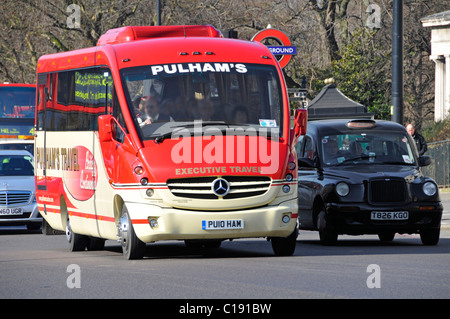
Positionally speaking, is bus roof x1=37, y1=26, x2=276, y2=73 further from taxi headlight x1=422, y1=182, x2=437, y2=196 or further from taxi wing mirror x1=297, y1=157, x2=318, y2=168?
taxi headlight x1=422, y1=182, x2=437, y2=196

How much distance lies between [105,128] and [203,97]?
128cm

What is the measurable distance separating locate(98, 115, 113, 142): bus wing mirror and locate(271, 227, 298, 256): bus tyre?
2.46m

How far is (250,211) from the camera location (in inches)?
553

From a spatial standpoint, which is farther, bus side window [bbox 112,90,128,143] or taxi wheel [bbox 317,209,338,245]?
taxi wheel [bbox 317,209,338,245]

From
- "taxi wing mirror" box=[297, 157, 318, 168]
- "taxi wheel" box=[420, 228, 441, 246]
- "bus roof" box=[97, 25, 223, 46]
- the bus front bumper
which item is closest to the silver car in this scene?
"bus roof" box=[97, 25, 223, 46]

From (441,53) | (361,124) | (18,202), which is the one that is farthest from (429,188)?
(441,53)

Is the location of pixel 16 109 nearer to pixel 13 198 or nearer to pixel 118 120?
pixel 13 198

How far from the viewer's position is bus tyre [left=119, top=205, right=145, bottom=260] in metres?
14.3

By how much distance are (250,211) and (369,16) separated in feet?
103

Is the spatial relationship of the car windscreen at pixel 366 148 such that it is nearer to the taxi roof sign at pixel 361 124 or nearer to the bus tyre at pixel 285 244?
the taxi roof sign at pixel 361 124

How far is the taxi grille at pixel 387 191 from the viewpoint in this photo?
1677cm
